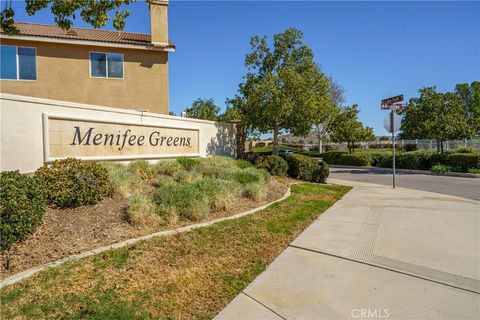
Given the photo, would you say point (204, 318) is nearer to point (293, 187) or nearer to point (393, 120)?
point (293, 187)

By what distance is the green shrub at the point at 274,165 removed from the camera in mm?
14203

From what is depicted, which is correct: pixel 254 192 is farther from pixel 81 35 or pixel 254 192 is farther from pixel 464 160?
pixel 464 160

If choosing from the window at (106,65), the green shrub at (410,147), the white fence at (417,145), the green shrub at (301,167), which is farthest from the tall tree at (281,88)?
the green shrub at (410,147)

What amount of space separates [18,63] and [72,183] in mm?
12120

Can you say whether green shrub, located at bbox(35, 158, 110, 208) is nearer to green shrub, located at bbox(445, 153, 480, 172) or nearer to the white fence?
green shrub, located at bbox(445, 153, 480, 172)

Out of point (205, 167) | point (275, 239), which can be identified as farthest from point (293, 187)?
point (275, 239)

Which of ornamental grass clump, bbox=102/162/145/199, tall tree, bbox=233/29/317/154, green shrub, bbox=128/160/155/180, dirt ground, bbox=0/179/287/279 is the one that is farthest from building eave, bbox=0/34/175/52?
dirt ground, bbox=0/179/287/279

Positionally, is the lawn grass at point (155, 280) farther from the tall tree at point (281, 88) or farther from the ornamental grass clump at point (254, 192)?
the tall tree at point (281, 88)

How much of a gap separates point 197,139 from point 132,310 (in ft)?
34.1

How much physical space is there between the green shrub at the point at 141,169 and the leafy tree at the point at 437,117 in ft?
54.1

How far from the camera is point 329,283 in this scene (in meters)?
4.15

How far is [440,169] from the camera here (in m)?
19.6

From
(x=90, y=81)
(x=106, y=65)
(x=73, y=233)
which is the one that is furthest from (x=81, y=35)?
(x=73, y=233)

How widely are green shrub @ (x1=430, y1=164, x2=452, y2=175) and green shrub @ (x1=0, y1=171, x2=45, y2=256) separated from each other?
67.8 feet
